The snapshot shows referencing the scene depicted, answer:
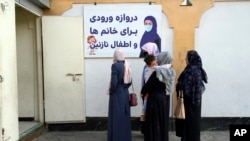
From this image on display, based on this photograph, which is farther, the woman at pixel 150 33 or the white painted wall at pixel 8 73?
the woman at pixel 150 33

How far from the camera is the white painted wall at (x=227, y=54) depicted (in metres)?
5.81

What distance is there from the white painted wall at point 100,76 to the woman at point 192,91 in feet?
4.49

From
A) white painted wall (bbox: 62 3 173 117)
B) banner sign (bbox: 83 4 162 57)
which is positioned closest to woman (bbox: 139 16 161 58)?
banner sign (bbox: 83 4 162 57)

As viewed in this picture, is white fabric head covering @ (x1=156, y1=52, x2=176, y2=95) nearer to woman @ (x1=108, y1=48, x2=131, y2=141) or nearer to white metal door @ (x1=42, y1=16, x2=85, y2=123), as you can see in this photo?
woman @ (x1=108, y1=48, x2=131, y2=141)

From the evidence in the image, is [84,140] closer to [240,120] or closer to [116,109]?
[116,109]

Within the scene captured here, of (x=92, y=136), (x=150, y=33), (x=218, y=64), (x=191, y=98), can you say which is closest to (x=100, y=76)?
(x=92, y=136)

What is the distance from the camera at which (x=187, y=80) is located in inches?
176

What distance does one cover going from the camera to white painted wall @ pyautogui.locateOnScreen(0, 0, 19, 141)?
369 cm

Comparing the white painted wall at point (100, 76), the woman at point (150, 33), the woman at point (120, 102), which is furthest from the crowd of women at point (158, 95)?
the woman at point (150, 33)

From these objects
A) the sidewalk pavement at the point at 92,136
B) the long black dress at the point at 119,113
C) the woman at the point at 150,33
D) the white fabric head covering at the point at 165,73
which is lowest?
the sidewalk pavement at the point at 92,136

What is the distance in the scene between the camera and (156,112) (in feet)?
14.4

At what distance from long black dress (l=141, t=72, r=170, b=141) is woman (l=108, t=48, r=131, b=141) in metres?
0.43

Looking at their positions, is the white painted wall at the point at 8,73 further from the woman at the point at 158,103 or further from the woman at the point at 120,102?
the woman at the point at 158,103

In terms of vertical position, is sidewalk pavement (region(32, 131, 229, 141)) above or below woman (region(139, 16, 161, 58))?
below
